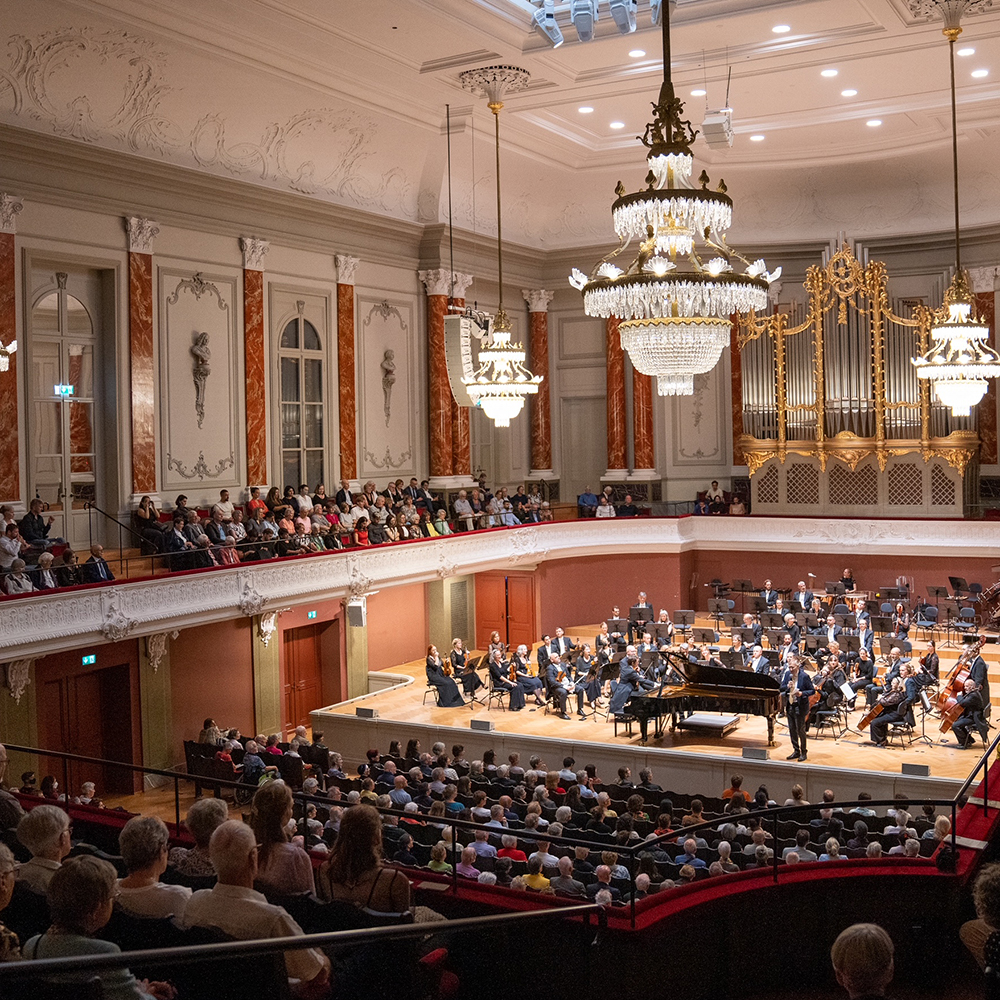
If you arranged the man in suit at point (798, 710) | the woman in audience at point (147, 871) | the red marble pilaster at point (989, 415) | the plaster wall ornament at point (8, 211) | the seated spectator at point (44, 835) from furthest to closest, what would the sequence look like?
the red marble pilaster at point (989, 415), the plaster wall ornament at point (8, 211), the man in suit at point (798, 710), the seated spectator at point (44, 835), the woman in audience at point (147, 871)

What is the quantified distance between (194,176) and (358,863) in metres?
14.9

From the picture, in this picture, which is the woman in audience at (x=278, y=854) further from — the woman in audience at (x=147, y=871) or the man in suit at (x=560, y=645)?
the man in suit at (x=560, y=645)

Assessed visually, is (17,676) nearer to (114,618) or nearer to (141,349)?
(114,618)

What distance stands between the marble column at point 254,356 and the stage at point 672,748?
4199 millimetres

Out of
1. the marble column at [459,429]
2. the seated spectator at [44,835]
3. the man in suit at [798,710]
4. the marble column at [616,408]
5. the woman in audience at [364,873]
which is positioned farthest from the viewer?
the marble column at [616,408]

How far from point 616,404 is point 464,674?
9205mm

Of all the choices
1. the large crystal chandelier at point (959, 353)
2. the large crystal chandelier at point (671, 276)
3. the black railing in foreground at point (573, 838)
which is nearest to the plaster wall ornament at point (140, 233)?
the large crystal chandelier at point (671, 276)

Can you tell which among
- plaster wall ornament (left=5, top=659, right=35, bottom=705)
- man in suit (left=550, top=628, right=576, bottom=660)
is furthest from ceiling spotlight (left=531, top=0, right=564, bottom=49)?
plaster wall ornament (left=5, top=659, right=35, bottom=705)

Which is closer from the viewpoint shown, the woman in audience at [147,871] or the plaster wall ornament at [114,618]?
the woman in audience at [147,871]

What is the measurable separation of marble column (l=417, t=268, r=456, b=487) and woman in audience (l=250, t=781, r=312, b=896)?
1792cm

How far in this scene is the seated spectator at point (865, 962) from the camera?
3.29 m

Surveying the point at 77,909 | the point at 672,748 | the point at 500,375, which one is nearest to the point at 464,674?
the point at 672,748

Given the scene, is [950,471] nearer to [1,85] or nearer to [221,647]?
[221,647]

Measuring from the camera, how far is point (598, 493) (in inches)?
1011
